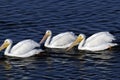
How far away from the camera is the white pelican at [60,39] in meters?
29.1

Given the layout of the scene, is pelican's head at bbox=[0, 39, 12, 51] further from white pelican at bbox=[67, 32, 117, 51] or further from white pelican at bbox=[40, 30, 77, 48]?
white pelican at bbox=[67, 32, 117, 51]

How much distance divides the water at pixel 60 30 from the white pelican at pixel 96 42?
0.35 metres

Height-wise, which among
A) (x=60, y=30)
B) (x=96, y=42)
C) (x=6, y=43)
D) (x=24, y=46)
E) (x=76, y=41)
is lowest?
(x=96, y=42)

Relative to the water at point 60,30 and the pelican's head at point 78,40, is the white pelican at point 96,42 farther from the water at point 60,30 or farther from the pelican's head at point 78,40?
the water at point 60,30

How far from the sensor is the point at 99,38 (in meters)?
28.9

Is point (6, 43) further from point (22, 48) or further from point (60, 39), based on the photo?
point (60, 39)

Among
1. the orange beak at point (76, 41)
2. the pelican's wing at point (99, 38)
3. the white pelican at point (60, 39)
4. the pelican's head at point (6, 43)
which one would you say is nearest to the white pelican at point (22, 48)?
the pelican's head at point (6, 43)

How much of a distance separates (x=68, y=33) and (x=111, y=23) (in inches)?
130

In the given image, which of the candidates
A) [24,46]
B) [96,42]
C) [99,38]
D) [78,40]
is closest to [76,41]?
[78,40]

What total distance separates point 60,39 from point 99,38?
78.5 inches

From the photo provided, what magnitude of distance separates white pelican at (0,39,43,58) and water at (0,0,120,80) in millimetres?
359

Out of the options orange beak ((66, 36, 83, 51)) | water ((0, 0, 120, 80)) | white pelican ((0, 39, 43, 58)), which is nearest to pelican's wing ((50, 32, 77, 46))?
orange beak ((66, 36, 83, 51))

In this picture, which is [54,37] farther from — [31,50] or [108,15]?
[108,15]

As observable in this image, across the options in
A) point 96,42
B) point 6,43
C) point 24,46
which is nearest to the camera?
point 24,46
